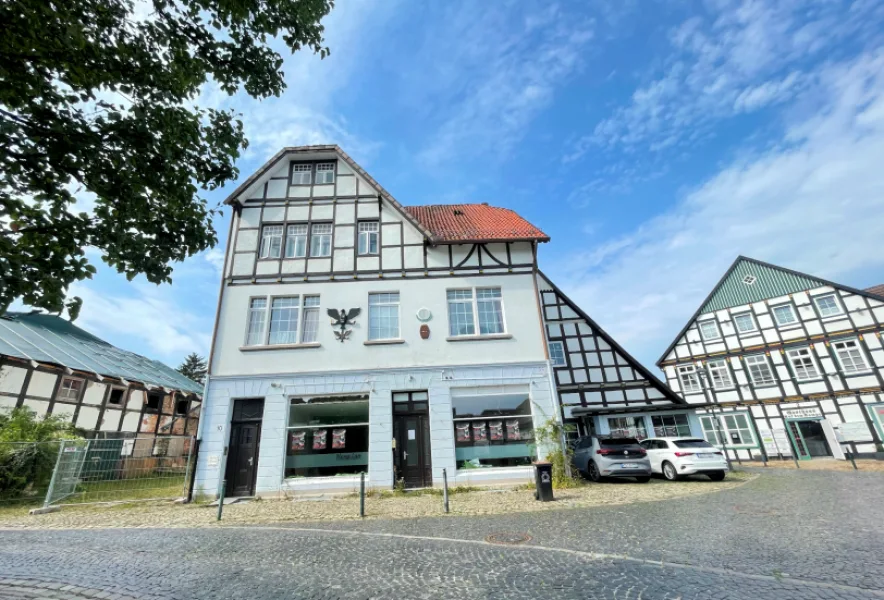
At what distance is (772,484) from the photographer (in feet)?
40.2

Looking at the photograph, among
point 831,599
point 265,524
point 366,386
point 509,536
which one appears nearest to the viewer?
point 831,599

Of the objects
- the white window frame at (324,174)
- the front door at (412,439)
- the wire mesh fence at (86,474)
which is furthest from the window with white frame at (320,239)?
A: the wire mesh fence at (86,474)

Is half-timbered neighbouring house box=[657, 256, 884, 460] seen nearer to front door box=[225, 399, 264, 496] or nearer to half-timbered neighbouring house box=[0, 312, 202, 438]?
front door box=[225, 399, 264, 496]

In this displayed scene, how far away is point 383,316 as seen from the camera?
46.9 feet

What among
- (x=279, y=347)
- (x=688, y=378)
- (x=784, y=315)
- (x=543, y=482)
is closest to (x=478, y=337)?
(x=543, y=482)

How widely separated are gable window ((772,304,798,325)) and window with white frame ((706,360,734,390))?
3975 millimetres

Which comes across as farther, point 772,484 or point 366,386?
point 366,386

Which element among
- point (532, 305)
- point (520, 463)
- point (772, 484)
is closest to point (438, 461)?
point (520, 463)

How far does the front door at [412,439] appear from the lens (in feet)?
41.2

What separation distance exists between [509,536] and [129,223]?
289 inches

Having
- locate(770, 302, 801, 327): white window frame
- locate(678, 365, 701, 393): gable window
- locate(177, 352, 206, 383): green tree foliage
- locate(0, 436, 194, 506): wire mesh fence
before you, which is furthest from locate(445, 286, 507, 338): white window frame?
locate(177, 352, 206, 383): green tree foliage

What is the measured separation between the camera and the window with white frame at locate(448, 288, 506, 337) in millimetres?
14250

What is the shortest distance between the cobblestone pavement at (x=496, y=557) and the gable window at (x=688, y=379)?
19.3 metres

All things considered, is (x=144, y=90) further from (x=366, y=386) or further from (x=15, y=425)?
(x=15, y=425)
